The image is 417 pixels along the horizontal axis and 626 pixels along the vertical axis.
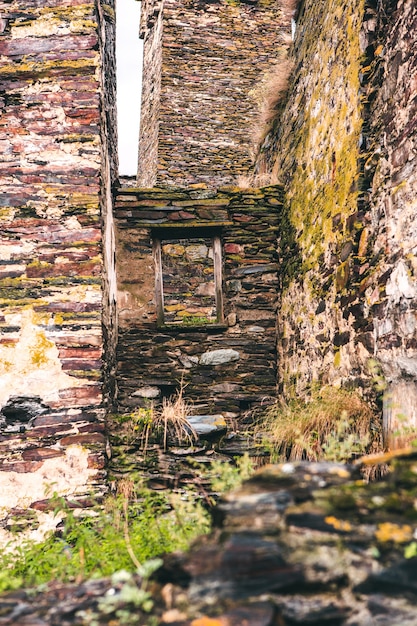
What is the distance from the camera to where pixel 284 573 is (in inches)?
57.8

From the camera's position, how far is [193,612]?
1.41m

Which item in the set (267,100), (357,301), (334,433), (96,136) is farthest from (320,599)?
(267,100)

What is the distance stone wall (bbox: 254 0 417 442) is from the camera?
3672 millimetres

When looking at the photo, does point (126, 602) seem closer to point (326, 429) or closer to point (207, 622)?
point (207, 622)

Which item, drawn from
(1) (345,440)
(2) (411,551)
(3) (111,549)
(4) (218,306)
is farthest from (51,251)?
(2) (411,551)

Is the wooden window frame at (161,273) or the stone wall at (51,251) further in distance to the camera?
the wooden window frame at (161,273)

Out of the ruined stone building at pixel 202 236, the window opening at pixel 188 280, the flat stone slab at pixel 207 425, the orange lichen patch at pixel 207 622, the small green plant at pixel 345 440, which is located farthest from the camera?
the window opening at pixel 188 280

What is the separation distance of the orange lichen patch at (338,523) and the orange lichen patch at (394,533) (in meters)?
0.08

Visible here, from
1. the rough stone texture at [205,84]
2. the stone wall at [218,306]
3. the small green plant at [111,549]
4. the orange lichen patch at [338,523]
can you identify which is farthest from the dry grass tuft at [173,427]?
the rough stone texture at [205,84]

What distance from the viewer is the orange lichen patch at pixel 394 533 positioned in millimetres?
1512

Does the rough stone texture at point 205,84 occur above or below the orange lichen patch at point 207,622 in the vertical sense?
above

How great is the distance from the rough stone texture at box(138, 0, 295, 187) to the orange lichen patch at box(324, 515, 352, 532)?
410 inches

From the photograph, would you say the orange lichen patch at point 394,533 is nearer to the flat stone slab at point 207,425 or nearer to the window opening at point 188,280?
the flat stone slab at point 207,425

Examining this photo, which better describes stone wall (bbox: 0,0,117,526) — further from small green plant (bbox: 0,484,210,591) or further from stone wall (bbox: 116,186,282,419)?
stone wall (bbox: 116,186,282,419)
